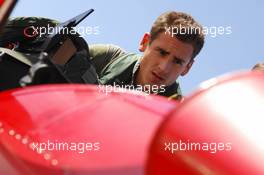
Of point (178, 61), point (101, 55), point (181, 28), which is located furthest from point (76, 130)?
point (181, 28)

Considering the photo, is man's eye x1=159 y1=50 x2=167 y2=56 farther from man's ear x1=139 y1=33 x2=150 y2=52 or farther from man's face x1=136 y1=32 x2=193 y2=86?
man's ear x1=139 y1=33 x2=150 y2=52

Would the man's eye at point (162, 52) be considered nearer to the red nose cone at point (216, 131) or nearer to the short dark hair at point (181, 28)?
the short dark hair at point (181, 28)

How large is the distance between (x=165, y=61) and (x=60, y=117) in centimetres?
124

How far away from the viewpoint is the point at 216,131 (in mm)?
636

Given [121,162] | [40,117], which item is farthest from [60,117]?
[121,162]

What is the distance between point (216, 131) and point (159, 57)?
1.42 meters

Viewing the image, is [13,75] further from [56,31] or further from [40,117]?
[40,117]

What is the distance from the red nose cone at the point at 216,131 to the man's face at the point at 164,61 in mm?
1215

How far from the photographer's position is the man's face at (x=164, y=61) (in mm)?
1886

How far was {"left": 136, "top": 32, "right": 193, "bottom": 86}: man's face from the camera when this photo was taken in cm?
189

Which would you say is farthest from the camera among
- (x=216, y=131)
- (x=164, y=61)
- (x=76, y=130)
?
(x=164, y=61)

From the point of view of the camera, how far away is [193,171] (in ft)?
2.02

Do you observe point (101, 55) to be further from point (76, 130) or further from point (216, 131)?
point (216, 131)

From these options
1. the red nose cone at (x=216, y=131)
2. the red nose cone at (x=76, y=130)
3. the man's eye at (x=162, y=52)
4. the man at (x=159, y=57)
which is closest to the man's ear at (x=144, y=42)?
the man at (x=159, y=57)
